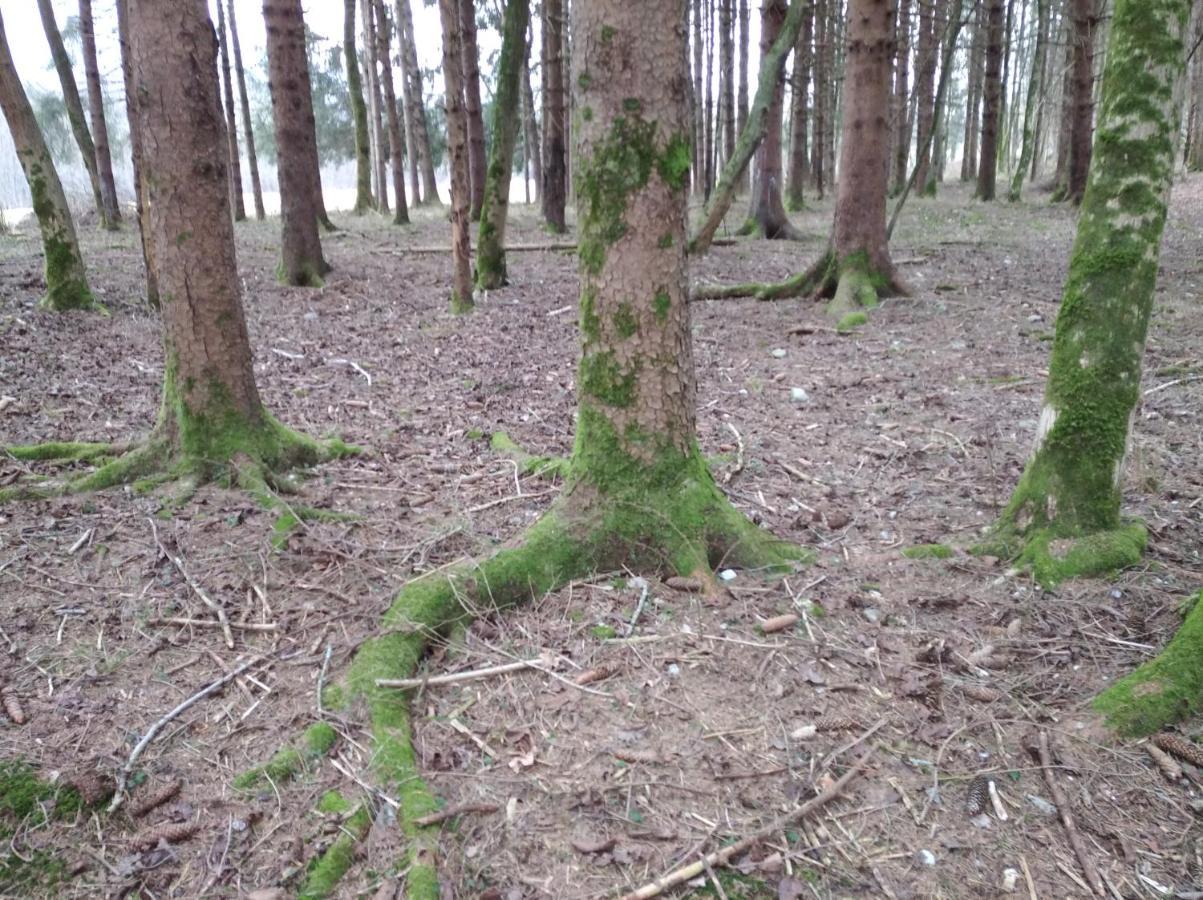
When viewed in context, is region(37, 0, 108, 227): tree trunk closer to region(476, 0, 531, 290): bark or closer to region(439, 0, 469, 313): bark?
region(476, 0, 531, 290): bark

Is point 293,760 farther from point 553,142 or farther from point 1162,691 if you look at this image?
point 553,142

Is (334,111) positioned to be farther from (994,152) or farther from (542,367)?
(542,367)

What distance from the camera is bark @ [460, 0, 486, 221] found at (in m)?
14.3

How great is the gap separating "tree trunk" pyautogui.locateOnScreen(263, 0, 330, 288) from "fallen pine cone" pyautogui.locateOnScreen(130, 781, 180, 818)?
9.31 metres

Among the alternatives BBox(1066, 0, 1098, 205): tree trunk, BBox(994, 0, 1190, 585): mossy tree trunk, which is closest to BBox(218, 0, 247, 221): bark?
BBox(1066, 0, 1098, 205): tree trunk

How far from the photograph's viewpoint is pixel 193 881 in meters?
2.50

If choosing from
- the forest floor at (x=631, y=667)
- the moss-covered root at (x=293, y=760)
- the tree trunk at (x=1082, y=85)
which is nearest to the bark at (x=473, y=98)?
the forest floor at (x=631, y=667)

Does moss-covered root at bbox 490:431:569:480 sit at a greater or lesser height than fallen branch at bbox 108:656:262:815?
greater

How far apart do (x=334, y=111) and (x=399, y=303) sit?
2998 cm

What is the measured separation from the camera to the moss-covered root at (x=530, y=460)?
5016 mm

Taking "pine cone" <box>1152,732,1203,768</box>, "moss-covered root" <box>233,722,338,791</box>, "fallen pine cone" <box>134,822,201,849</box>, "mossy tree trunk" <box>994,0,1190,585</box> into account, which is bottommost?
"fallen pine cone" <box>134,822,201,849</box>

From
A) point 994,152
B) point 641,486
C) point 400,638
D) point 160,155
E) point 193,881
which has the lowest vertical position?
point 193,881

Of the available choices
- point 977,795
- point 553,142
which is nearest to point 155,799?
point 977,795

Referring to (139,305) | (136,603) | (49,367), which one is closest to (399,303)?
(139,305)
